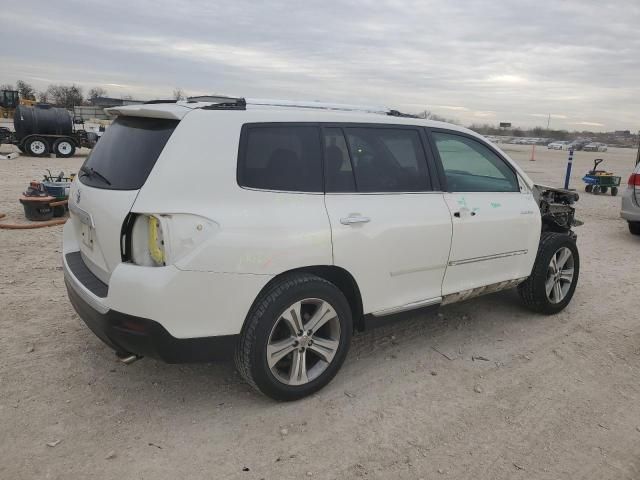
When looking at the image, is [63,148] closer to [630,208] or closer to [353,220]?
[630,208]

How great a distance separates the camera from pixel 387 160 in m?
3.55

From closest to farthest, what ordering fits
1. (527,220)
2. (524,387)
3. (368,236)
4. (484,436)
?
(484,436)
(368,236)
(524,387)
(527,220)

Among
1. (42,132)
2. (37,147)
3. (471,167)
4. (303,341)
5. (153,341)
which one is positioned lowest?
(303,341)

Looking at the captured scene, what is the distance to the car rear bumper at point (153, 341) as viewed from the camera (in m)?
2.68

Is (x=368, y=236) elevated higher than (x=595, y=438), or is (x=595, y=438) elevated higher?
(x=368, y=236)

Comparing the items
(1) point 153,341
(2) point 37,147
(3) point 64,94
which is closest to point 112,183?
(1) point 153,341

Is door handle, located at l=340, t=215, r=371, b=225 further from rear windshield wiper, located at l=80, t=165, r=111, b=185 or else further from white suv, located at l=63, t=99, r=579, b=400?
rear windshield wiper, located at l=80, t=165, r=111, b=185

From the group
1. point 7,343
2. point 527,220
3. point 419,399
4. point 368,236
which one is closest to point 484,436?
point 419,399

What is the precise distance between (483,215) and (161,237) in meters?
2.42

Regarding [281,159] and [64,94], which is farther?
[64,94]

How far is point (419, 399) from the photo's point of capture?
3.29 meters

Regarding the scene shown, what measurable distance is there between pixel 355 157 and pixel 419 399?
5.29 feet

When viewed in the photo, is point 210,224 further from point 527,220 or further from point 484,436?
point 527,220

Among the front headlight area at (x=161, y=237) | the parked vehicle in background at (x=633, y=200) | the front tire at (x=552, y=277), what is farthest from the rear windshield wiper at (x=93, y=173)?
the parked vehicle in background at (x=633, y=200)
